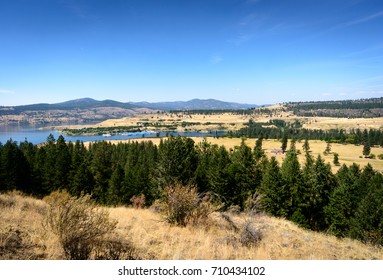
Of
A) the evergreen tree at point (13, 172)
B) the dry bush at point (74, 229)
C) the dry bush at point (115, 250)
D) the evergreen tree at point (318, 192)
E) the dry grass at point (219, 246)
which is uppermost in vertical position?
the dry bush at point (74, 229)

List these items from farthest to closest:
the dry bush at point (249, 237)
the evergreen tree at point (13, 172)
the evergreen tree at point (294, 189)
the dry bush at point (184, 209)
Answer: the evergreen tree at point (13, 172), the evergreen tree at point (294, 189), the dry bush at point (184, 209), the dry bush at point (249, 237)

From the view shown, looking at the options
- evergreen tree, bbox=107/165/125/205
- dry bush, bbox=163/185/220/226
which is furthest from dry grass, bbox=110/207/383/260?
evergreen tree, bbox=107/165/125/205

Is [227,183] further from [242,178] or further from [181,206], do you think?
[181,206]

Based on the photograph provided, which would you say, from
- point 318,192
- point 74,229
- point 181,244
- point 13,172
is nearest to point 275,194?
point 318,192

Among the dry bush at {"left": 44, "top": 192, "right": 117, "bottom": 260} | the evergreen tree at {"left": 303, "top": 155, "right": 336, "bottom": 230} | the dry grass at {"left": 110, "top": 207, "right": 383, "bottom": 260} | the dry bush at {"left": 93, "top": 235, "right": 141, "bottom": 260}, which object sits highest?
the dry bush at {"left": 44, "top": 192, "right": 117, "bottom": 260}

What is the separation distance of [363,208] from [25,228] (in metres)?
35.6

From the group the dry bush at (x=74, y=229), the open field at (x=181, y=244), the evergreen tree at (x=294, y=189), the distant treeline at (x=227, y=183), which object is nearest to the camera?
the dry bush at (x=74, y=229)

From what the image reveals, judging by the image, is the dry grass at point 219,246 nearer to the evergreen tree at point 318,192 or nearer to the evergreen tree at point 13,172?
the evergreen tree at point 318,192

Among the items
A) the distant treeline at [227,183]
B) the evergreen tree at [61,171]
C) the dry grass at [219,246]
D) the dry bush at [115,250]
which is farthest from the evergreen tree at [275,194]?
the evergreen tree at [61,171]

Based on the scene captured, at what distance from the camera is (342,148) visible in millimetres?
143000

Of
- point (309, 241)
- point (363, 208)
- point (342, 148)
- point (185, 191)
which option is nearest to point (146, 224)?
point (185, 191)

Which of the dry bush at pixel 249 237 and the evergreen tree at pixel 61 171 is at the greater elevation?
the dry bush at pixel 249 237

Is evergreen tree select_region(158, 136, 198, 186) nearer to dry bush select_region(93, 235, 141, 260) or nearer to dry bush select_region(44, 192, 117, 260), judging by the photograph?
dry bush select_region(93, 235, 141, 260)

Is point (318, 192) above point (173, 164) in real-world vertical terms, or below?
below
